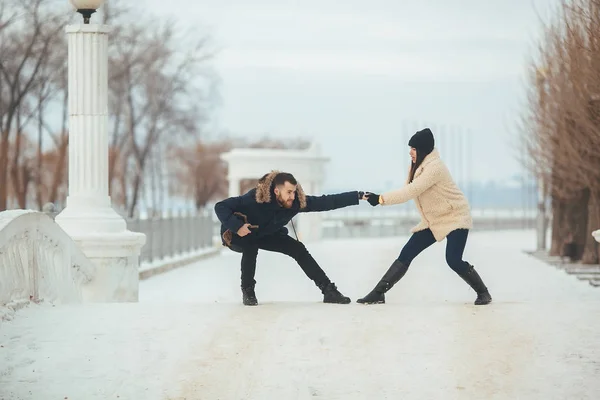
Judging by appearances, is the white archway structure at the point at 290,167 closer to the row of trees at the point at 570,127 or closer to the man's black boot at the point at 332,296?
the row of trees at the point at 570,127

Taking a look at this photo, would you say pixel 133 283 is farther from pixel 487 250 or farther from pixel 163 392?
pixel 487 250

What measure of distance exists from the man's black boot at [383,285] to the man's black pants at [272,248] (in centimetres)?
39

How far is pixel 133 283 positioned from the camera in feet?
53.2

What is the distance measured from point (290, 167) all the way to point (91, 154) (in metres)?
32.7

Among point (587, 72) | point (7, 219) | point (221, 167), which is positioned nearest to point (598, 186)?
point (587, 72)

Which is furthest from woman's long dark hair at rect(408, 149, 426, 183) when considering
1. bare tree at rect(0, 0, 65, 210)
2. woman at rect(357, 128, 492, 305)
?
bare tree at rect(0, 0, 65, 210)

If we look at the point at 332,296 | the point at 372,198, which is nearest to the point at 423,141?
the point at 372,198

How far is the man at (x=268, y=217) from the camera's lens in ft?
40.1

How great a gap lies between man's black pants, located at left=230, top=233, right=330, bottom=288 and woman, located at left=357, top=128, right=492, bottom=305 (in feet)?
1.58

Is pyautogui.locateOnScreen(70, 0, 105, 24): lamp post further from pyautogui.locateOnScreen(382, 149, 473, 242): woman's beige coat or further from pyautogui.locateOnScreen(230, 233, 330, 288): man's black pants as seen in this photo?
pyautogui.locateOnScreen(382, 149, 473, 242): woman's beige coat

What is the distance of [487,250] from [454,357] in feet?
100

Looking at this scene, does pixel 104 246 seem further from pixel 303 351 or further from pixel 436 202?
pixel 303 351

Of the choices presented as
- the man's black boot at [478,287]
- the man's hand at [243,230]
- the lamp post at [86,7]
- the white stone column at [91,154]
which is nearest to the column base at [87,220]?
the white stone column at [91,154]

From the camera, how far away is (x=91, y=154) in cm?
1617
